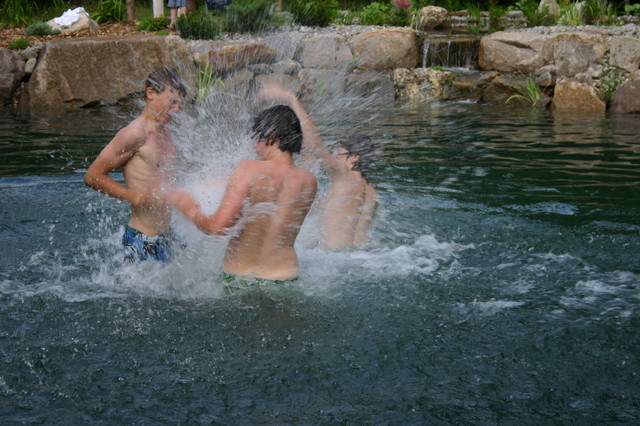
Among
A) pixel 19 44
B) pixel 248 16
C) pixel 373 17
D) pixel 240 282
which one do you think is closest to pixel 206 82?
pixel 248 16

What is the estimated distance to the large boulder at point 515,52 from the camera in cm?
1370

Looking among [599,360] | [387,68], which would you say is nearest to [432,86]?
[387,68]

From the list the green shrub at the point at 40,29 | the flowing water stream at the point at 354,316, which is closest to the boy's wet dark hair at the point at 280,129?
the flowing water stream at the point at 354,316

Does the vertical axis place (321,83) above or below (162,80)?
below

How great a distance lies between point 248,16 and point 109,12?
3.54m

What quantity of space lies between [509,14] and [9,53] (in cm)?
1207

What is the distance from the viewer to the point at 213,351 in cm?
357

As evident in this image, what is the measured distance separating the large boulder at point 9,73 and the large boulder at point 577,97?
9976 mm

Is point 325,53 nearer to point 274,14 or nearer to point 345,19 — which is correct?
point 274,14

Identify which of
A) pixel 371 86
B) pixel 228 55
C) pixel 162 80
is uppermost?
pixel 228 55

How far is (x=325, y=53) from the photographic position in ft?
45.6

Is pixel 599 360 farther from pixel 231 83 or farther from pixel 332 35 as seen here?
pixel 332 35

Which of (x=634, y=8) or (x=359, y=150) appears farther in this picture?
(x=634, y=8)

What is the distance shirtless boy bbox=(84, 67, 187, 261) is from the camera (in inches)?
168
